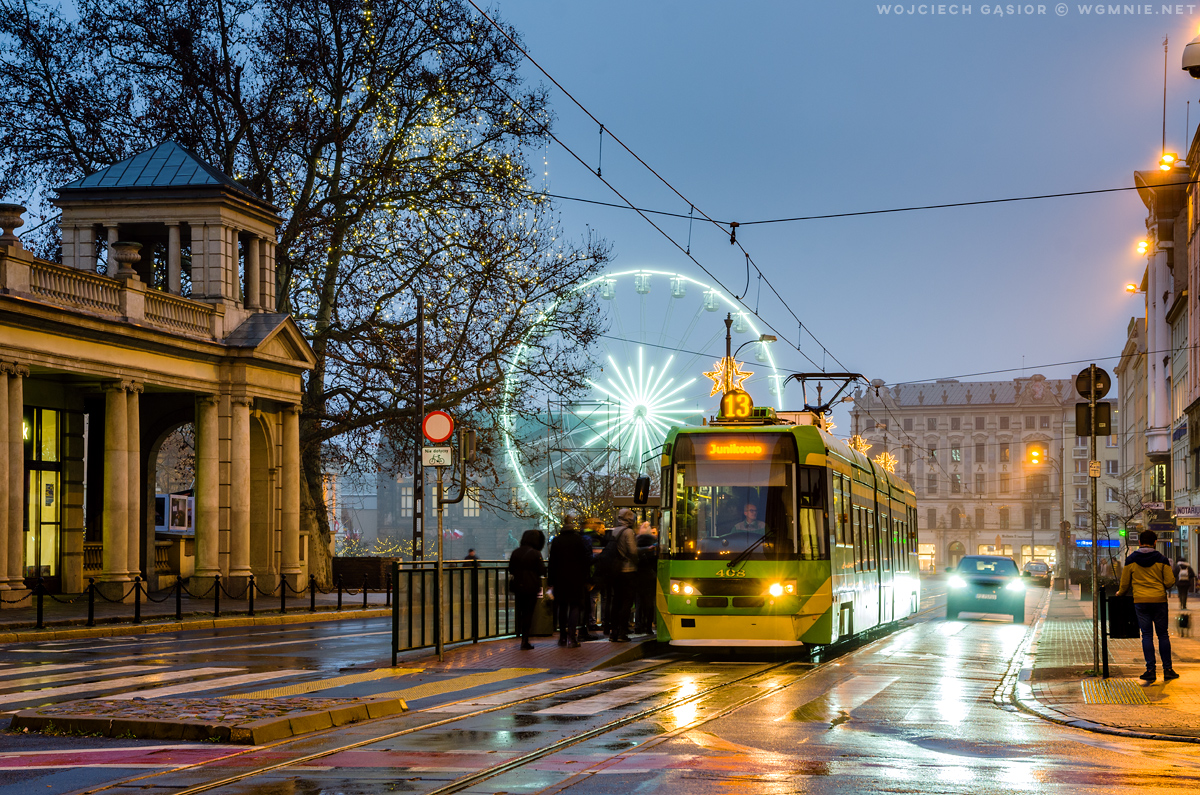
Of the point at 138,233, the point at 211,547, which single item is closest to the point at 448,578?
the point at 211,547

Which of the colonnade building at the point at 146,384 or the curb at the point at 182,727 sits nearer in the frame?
the curb at the point at 182,727

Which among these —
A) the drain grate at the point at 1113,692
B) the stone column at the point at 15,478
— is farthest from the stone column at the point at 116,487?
the drain grate at the point at 1113,692

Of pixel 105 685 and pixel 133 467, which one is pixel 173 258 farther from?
pixel 105 685

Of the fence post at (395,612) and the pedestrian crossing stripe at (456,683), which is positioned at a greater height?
the fence post at (395,612)

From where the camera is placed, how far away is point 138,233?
3934 centimetres

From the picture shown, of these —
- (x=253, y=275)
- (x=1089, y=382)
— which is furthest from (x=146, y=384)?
(x=1089, y=382)

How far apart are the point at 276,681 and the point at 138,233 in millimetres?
26687

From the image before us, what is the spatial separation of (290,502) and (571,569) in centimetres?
2201

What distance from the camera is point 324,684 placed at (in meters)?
14.8

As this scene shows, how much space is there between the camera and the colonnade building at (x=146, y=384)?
3103cm

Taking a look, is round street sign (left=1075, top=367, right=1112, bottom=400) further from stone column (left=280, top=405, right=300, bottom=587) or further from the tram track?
stone column (left=280, top=405, right=300, bottom=587)

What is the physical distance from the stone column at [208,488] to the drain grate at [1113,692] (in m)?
25.9

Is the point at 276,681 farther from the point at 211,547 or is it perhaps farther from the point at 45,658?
the point at 211,547

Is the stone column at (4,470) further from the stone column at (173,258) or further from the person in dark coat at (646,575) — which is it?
the person in dark coat at (646,575)
